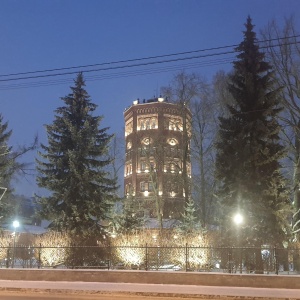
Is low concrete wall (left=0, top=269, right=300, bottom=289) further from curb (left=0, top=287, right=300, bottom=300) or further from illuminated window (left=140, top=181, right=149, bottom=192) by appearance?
illuminated window (left=140, top=181, right=149, bottom=192)

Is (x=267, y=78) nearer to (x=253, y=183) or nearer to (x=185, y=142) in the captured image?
(x=253, y=183)

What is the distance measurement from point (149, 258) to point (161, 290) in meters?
6.93

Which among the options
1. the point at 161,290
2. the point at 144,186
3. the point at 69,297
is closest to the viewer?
the point at 69,297

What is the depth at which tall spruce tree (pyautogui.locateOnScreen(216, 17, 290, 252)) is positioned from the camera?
23.5 metres

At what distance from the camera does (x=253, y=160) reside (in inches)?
947

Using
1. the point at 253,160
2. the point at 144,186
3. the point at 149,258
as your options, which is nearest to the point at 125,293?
the point at 149,258

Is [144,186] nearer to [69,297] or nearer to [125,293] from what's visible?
[125,293]

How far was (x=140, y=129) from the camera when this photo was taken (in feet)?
238

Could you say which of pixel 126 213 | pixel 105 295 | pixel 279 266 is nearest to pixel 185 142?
pixel 126 213

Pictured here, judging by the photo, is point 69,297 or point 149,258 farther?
point 149,258

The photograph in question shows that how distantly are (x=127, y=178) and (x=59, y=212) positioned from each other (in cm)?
4632

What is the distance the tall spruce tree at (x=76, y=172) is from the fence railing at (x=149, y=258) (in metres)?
1.99

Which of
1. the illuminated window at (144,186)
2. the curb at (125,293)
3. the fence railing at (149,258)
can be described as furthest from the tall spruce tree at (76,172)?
the illuminated window at (144,186)

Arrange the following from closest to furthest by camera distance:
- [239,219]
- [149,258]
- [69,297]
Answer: [69,297] < [239,219] < [149,258]
